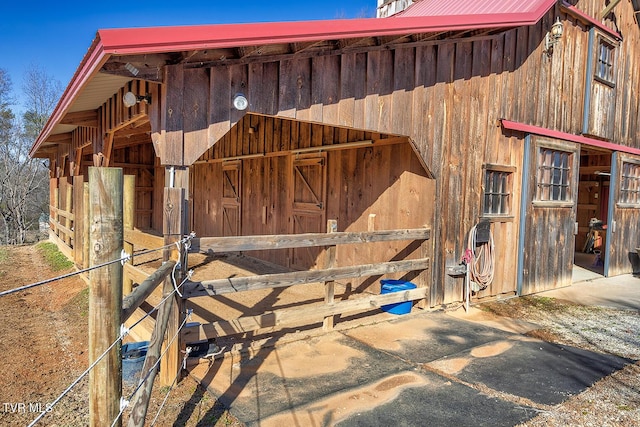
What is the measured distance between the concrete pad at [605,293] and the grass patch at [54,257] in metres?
9.22

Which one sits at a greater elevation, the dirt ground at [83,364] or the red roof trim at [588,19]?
the red roof trim at [588,19]

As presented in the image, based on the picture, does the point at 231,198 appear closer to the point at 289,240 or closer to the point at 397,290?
the point at 397,290

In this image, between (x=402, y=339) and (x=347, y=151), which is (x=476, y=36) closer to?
(x=347, y=151)

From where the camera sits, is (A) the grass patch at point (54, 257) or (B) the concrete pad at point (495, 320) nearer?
(B) the concrete pad at point (495, 320)

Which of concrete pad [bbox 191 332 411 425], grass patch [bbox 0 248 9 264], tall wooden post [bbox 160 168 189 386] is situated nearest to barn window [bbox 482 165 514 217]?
concrete pad [bbox 191 332 411 425]

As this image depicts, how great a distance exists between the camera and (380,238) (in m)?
5.08

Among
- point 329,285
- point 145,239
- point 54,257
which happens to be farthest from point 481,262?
point 54,257

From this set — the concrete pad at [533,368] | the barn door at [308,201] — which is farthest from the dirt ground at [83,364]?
the barn door at [308,201]

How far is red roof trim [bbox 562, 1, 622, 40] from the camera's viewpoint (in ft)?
22.4

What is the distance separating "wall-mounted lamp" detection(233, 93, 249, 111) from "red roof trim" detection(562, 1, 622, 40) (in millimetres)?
5739

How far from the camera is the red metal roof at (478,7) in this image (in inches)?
224

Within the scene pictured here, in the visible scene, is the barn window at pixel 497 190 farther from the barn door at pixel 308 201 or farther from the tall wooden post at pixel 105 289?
the tall wooden post at pixel 105 289

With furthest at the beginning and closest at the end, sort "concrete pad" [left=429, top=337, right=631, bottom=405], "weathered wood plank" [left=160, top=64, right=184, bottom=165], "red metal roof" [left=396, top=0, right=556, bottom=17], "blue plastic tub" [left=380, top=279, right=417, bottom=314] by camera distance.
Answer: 1. "red metal roof" [left=396, top=0, right=556, bottom=17]
2. "blue plastic tub" [left=380, top=279, right=417, bottom=314]
3. "weathered wood plank" [left=160, top=64, right=184, bottom=165]
4. "concrete pad" [left=429, top=337, right=631, bottom=405]

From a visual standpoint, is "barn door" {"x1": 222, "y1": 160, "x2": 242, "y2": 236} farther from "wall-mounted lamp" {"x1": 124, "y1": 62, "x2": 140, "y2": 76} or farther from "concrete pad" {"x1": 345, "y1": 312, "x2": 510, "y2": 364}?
"wall-mounted lamp" {"x1": 124, "y1": 62, "x2": 140, "y2": 76}
